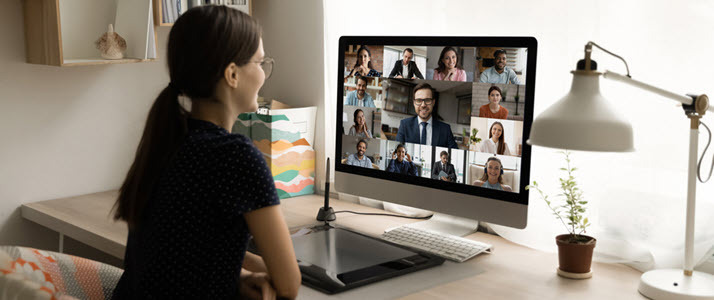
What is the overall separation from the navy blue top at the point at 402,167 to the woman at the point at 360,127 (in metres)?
0.11

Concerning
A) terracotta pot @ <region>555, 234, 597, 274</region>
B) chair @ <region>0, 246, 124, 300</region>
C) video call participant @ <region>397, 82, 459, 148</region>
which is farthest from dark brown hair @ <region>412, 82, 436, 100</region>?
chair @ <region>0, 246, 124, 300</region>

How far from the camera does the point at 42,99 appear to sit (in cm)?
221

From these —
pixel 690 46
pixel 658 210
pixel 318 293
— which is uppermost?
pixel 690 46

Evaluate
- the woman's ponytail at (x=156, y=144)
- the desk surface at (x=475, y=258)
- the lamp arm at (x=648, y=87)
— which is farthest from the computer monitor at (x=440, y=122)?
the woman's ponytail at (x=156, y=144)

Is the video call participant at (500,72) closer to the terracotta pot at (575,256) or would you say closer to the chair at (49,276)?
the terracotta pot at (575,256)

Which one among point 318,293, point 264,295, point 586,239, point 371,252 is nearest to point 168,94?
point 264,295

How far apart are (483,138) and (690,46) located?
50cm

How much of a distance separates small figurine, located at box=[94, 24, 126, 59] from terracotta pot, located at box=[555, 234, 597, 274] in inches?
59.2

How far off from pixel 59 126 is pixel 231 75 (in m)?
1.34

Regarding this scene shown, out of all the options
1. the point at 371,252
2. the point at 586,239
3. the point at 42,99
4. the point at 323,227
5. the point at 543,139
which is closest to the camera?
the point at 543,139

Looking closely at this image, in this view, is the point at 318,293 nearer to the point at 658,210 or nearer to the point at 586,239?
the point at 586,239

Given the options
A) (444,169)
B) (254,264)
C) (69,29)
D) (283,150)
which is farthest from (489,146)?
(69,29)

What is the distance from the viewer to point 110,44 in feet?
7.08

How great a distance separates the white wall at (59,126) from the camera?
215 centimetres
